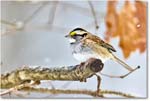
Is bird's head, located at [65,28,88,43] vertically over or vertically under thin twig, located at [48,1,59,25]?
under

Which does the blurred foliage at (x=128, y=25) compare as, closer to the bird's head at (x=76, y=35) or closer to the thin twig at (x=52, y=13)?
the bird's head at (x=76, y=35)

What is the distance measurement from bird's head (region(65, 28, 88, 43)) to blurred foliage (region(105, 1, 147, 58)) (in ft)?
0.34

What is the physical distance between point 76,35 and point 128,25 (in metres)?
0.23

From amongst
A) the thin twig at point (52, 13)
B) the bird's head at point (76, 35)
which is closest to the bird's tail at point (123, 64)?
the bird's head at point (76, 35)

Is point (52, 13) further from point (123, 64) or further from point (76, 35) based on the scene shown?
point (123, 64)

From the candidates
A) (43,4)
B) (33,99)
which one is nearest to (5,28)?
(43,4)

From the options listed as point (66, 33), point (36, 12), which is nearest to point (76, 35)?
point (66, 33)

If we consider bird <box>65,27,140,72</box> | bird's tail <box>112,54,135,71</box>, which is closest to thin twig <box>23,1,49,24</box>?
bird <box>65,27,140,72</box>

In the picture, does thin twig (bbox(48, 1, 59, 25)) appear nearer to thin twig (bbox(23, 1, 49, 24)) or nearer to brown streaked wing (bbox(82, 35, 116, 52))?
thin twig (bbox(23, 1, 49, 24))

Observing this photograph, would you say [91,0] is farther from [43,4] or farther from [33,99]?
[33,99]

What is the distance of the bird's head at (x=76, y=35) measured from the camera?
1590 millimetres

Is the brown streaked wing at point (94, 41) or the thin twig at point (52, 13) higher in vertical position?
the thin twig at point (52, 13)

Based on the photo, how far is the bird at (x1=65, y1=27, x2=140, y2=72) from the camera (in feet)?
5.19

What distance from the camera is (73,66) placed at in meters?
1.59
